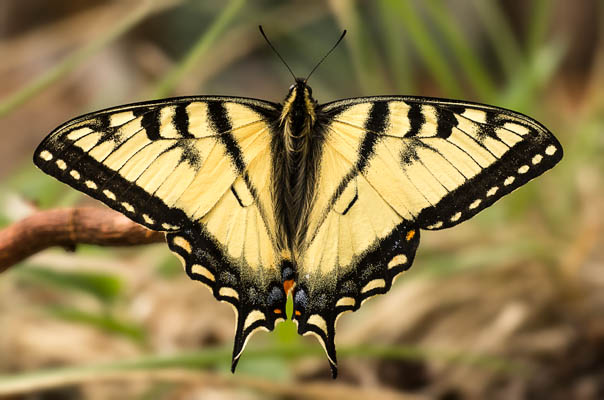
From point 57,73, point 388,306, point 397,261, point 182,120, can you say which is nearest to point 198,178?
point 182,120

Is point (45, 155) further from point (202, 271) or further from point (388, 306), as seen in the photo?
point (388, 306)

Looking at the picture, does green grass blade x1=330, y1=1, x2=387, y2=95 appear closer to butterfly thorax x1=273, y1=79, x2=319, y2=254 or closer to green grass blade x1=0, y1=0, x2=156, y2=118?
green grass blade x1=0, y1=0, x2=156, y2=118

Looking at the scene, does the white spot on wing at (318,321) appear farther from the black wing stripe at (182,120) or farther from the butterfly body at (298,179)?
the black wing stripe at (182,120)

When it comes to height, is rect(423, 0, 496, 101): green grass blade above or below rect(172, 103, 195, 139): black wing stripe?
above

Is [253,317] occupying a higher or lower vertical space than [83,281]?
lower

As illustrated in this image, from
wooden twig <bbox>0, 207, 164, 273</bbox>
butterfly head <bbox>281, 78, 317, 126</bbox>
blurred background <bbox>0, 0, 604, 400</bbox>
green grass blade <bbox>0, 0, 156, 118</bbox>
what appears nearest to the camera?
wooden twig <bbox>0, 207, 164, 273</bbox>

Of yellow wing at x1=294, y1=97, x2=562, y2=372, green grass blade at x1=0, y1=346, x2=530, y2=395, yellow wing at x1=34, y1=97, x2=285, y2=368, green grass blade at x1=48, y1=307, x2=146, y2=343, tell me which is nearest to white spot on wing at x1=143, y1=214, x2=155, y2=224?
yellow wing at x1=34, y1=97, x2=285, y2=368
